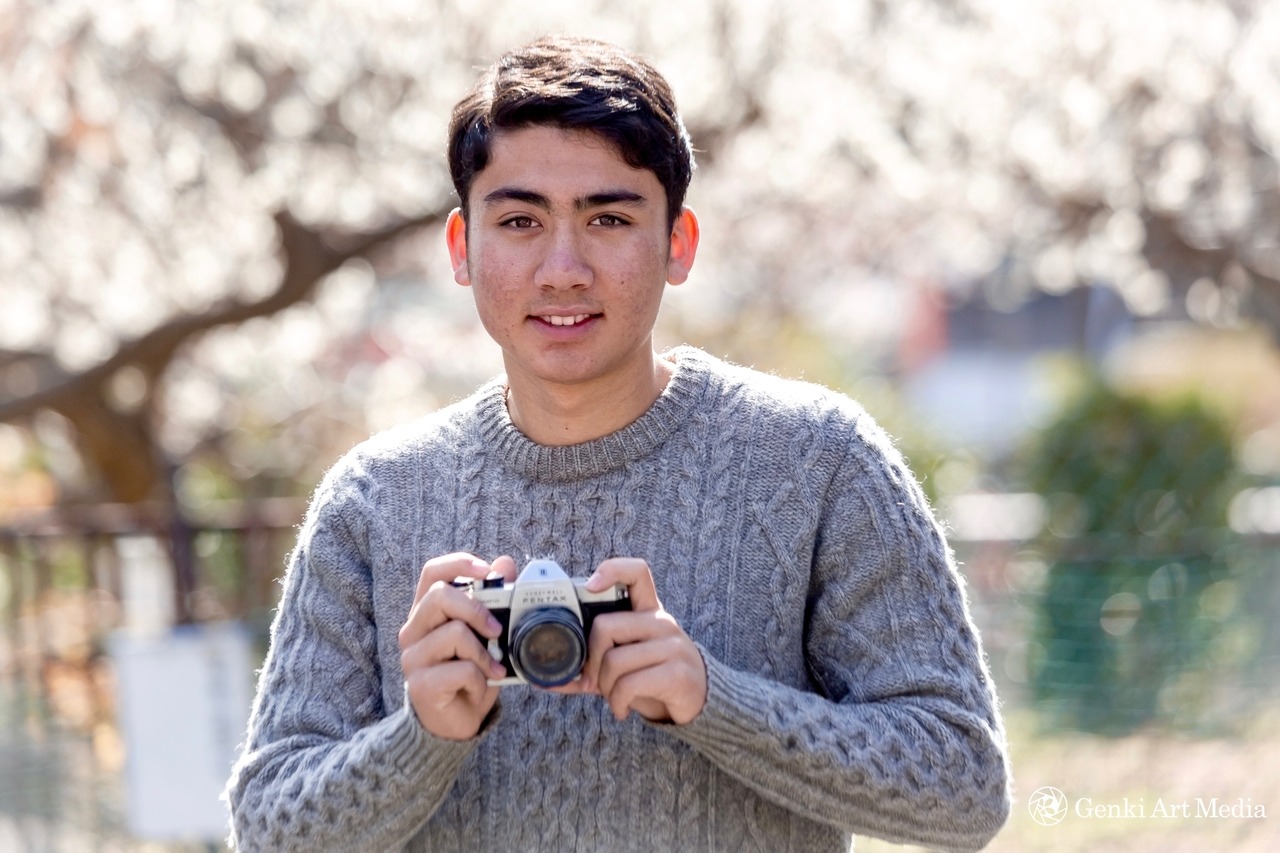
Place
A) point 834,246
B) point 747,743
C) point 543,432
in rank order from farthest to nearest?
point 834,246 < point 543,432 < point 747,743

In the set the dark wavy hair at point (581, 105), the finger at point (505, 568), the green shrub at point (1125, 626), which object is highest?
the dark wavy hair at point (581, 105)

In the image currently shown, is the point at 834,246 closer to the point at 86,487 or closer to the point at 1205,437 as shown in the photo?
the point at 1205,437

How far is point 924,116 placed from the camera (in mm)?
6695

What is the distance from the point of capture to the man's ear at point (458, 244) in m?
2.00

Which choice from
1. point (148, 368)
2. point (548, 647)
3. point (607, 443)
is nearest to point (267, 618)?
point (148, 368)

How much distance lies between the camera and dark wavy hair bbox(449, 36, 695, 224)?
6.03 feet

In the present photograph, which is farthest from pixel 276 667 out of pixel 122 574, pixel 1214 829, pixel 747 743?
pixel 1214 829

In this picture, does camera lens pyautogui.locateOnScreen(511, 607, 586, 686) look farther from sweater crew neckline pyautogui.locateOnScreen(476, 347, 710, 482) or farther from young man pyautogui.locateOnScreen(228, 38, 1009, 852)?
sweater crew neckline pyautogui.locateOnScreen(476, 347, 710, 482)

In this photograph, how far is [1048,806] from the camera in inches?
Answer: 196

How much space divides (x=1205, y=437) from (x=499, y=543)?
5155mm

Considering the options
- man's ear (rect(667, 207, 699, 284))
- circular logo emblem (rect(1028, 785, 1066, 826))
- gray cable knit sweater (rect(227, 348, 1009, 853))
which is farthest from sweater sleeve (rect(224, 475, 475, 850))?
circular logo emblem (rect(1028, 785, 1066, 826))

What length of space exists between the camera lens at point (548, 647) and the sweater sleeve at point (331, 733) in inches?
6.1

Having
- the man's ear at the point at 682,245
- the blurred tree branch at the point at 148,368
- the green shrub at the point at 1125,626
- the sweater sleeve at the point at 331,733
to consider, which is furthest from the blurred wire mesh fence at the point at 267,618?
the man's ear at the point at 682,245

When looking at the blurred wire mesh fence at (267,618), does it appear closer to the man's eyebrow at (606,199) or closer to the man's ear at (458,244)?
the man's ear at (458,244)
